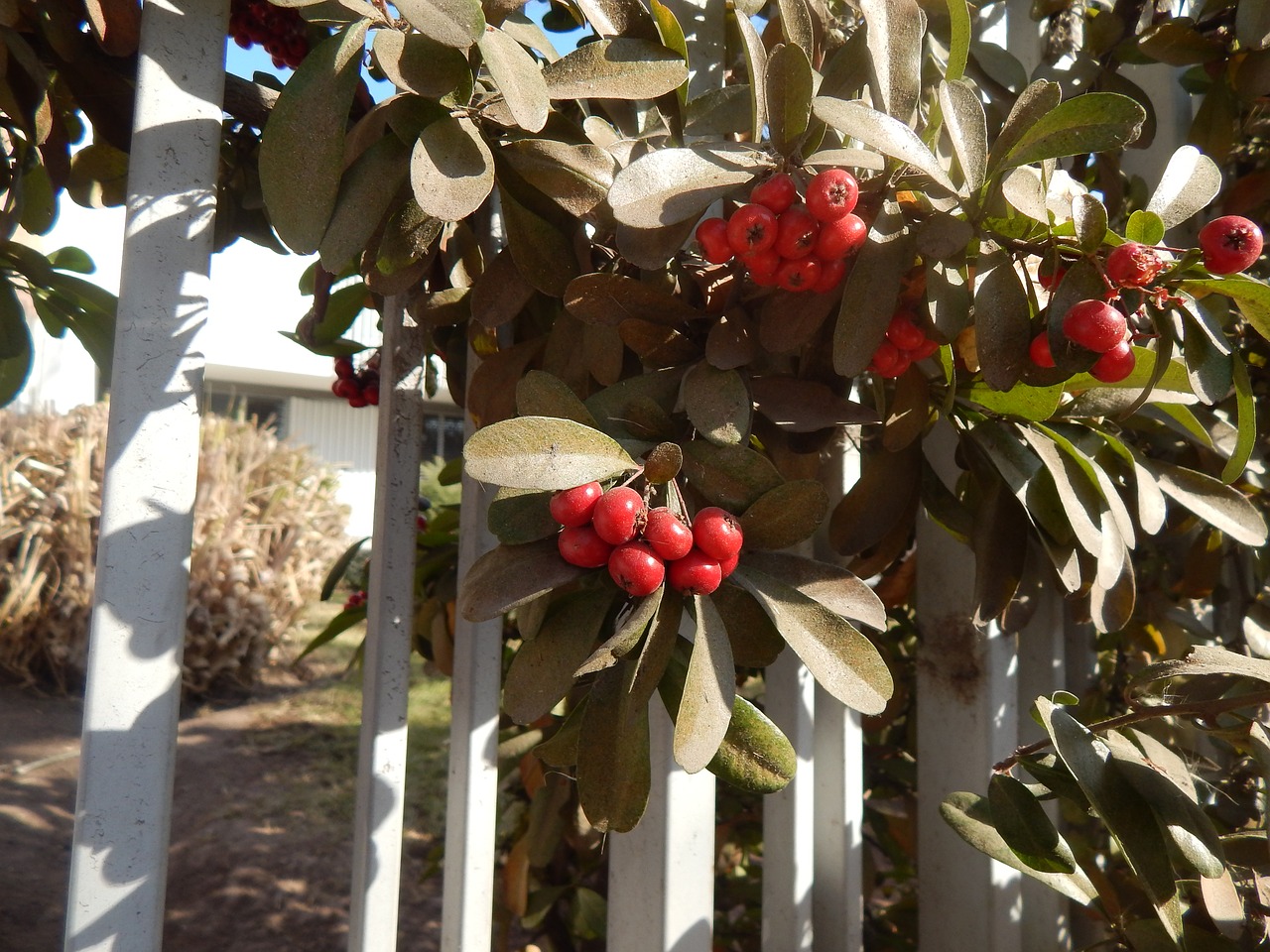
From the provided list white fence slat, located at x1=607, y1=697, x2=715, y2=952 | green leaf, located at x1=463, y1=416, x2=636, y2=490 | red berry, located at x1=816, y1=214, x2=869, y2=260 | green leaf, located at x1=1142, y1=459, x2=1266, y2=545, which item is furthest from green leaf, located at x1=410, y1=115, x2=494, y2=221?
green leaf, located at x1=1142, y1=459, x2=1266, y2=545

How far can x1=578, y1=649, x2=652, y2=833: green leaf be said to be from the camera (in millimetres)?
697

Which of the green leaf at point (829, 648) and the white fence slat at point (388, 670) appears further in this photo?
the white fence slat at point (388, 670)

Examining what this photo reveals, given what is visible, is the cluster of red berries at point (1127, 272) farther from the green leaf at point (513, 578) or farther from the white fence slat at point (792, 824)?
the white fence slat at point (792, 824)

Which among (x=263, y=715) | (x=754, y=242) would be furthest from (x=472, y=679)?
(x=263, y=715)

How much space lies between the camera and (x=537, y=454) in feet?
2.05

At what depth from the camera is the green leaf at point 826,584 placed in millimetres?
744

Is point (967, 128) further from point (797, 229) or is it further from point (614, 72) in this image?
point (614, 72)

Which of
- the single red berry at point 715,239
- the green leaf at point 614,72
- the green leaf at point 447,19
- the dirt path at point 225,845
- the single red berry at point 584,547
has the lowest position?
the dirt path at point 225,845

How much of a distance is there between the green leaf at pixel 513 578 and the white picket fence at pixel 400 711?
294mm

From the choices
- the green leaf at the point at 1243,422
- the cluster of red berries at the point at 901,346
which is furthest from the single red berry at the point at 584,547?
the green leaf at the point at 1243,422

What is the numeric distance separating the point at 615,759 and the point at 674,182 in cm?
47

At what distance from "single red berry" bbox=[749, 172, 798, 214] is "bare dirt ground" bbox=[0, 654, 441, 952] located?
1945 millimetres

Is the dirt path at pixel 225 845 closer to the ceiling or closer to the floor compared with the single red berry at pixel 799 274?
closer to the floor

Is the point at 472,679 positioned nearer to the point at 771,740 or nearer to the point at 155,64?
the point at 771,740
